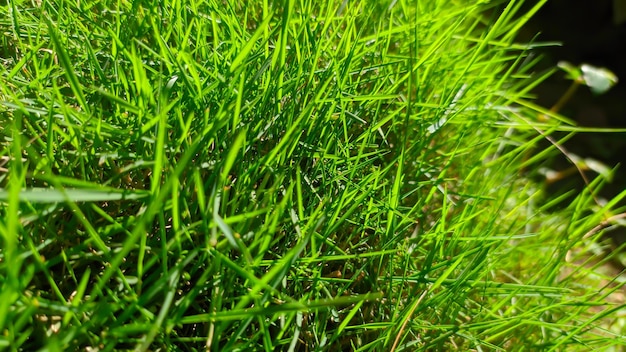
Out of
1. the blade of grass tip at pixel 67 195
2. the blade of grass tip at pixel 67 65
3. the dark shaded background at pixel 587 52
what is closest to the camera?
the blade of grass tip at pixel 67 195

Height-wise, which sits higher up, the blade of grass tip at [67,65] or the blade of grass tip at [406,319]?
the blade of grass tip at [67,65]

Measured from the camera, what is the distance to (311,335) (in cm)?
67

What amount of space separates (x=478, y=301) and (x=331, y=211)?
30 centimetres

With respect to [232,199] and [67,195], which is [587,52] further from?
[67,195]

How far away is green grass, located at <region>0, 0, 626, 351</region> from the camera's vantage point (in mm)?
534

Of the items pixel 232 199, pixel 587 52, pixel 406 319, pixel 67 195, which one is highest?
pixel 67 195

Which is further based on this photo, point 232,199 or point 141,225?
point 232,199

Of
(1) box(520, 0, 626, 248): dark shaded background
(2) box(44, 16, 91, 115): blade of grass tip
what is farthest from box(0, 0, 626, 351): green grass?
(1) box(520, 0, 626, 248): dark shaded background

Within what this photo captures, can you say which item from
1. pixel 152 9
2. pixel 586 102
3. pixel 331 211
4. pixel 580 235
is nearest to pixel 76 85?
pixel 152 9

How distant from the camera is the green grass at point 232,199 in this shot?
0.53 metres

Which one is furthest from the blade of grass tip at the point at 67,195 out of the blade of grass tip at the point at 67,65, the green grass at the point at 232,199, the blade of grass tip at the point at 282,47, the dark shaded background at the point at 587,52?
the dark shaded background at the point at 587,52

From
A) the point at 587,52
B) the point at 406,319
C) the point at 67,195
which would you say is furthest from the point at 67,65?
the point at 587,52

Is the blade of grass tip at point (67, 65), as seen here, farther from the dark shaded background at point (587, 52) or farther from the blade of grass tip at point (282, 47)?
the dark shaded background at point (587, 52)

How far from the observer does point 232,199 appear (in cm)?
63
